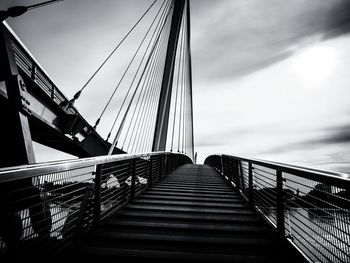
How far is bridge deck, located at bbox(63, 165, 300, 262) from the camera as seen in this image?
201cm

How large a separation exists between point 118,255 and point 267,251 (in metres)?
1.47

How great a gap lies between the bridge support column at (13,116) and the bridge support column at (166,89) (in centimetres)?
506

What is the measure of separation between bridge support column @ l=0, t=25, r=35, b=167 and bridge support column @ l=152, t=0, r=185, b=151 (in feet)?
16.6

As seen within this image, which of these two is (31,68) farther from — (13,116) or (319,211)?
(319,211)

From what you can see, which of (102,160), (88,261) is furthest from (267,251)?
(102,160)

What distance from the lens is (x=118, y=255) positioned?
6.55 feet

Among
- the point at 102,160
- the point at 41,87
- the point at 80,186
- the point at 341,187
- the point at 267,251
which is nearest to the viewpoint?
the point at 341,187

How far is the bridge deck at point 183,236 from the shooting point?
6.60ft

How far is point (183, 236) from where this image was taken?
246 centimetres

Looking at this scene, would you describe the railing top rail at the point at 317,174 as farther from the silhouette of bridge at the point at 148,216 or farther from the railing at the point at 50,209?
the railing at the point at 50,209

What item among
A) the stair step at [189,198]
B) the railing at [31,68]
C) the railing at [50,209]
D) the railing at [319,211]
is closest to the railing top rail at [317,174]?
the railing at [319,211]

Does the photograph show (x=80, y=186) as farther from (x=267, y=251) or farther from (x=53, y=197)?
(x=267, y=251)

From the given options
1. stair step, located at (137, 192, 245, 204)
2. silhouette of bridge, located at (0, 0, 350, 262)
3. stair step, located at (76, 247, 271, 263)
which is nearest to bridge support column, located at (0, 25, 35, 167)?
silhouette of bridge, located at (0, 0, 350, 262)

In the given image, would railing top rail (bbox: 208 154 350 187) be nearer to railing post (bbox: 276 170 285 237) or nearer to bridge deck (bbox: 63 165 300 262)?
railing post (bbox: 276 170 285 237)
